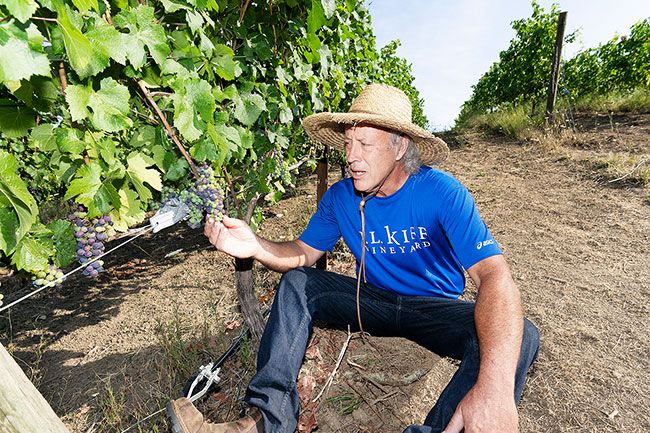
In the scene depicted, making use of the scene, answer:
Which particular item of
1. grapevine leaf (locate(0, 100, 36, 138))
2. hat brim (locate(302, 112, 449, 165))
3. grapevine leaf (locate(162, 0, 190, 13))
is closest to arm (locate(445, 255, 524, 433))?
hat brim (locate(302, 112, 449, 165))

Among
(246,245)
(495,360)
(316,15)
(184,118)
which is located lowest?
(495,360)

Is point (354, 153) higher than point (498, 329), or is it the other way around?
point (354, 153)

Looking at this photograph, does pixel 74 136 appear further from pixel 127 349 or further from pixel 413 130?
pixel 127 349

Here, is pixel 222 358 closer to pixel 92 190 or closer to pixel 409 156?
pixel 92 190

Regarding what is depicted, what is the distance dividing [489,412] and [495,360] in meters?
0.18

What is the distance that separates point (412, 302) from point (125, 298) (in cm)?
293

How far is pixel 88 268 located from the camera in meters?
1.69

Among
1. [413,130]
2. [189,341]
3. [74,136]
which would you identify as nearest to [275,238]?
[189,341]

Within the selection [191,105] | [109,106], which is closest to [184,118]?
[191,105]

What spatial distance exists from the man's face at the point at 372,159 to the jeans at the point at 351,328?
57 centimetres

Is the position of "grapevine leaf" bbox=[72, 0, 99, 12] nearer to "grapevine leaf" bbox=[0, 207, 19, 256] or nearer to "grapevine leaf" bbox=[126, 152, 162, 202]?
"grapevine leaf" bbox=[0, 207, 19, 256]

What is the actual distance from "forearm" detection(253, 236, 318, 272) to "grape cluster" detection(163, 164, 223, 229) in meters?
0.34

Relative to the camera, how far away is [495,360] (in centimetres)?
151

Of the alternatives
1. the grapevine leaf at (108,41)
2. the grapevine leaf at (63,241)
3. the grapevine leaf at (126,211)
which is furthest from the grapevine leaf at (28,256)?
the grapevine leaf at (108,41)
